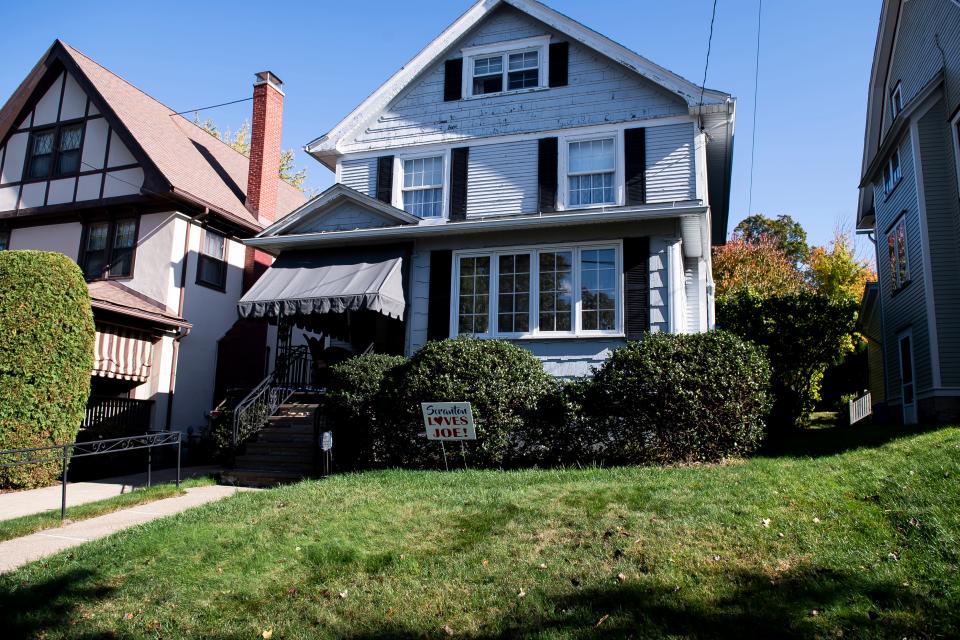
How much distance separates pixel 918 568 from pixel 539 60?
1282cm

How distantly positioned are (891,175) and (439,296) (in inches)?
461

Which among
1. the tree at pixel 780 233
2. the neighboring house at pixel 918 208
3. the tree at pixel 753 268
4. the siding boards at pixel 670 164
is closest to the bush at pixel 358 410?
the siding boards at pixel 670 164

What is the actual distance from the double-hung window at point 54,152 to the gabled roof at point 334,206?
26.0ft

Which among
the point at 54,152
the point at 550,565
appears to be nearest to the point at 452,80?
the point at 54,152

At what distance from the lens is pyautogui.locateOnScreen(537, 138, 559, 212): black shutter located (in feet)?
47.1

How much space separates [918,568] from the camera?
200 inches

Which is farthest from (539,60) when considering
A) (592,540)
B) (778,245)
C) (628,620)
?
(778,245)

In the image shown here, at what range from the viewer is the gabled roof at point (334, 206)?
46.8 feet

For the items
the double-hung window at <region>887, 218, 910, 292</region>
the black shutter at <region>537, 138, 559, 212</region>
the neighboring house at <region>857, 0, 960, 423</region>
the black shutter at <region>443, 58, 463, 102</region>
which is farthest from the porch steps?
the double-hung window at <region>887, 218, 910, 292</region>

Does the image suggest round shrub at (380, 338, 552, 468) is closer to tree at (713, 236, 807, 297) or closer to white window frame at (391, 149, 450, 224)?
white window frame at (391, 149, 450, 224)

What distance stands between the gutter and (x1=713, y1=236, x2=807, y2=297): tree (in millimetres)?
19586

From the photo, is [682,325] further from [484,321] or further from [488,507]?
[488,507]

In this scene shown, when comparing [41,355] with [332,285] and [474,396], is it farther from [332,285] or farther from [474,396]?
[474,396]

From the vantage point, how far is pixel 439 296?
1396 centimetres
